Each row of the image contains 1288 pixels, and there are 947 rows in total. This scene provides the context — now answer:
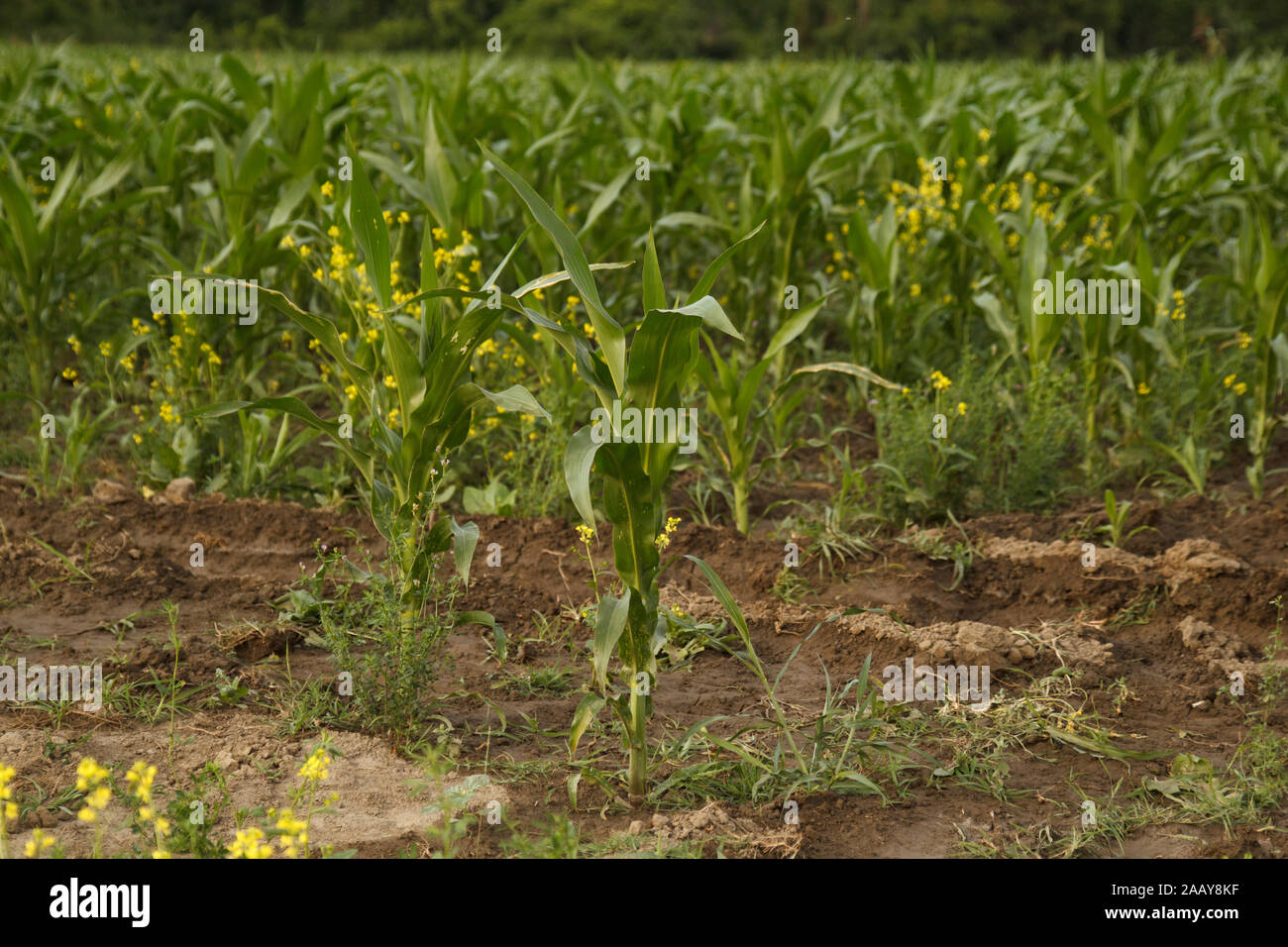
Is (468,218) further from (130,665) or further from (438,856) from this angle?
(438,856)

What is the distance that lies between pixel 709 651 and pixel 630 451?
134cm

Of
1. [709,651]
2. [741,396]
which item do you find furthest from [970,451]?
[709,651]

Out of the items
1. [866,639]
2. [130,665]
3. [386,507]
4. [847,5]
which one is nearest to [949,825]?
[866,639]

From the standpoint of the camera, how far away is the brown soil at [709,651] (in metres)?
2.65

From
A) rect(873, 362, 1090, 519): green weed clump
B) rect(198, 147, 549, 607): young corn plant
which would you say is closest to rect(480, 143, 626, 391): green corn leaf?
rect(198, 147, 549, 607): young corn plant

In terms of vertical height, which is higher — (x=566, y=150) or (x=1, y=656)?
(x=566, y=150)

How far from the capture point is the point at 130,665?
329 centimetres

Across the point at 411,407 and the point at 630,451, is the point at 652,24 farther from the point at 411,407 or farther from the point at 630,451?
the point at 630,451

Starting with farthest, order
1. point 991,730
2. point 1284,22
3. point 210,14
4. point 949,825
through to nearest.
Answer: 1. point 210,14
2. point 1284,22
3. point 991,730
4. point 949,825

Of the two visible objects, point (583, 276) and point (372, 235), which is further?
point (372, 235)

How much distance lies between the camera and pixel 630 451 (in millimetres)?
2496

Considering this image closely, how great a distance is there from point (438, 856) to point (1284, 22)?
43.5 metres

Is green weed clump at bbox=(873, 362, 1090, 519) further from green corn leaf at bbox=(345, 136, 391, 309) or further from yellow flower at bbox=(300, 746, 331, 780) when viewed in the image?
yellow flower at bbox=(300, 746, 331, 780)

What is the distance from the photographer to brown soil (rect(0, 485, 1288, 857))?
265cm
